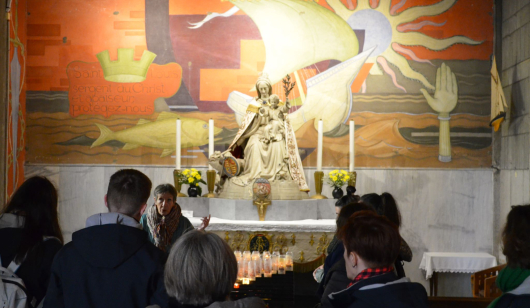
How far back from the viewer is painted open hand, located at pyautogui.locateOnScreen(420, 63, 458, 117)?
8.45 metres

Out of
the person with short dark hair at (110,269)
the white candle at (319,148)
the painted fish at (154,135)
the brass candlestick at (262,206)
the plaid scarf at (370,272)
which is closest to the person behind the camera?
the plaid scarf at (370,272)

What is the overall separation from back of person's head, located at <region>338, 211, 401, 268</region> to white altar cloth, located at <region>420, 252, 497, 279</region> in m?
5.88

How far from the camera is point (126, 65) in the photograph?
28.5 feet

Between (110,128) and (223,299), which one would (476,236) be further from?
Answer: (223,299)

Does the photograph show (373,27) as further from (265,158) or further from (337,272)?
(337,272)

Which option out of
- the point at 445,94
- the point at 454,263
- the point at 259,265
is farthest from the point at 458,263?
the point at 259,265

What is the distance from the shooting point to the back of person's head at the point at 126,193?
9.18ft

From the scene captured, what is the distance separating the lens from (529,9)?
728 cm

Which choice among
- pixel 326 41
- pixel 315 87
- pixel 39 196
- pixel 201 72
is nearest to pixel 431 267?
pixel 315 87

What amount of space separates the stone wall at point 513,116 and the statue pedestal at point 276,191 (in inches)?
109

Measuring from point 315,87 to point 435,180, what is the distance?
7.38ft


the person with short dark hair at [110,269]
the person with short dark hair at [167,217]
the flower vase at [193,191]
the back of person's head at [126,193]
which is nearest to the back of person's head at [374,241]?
the person with short dark hair at [110,269]

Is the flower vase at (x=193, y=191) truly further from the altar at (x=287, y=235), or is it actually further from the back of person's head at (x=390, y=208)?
the back of person's head at (x=390, y=208)

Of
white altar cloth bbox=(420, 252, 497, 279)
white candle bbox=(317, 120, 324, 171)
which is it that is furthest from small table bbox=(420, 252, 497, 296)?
white candle bbox=(317, 120, 324, 171)
